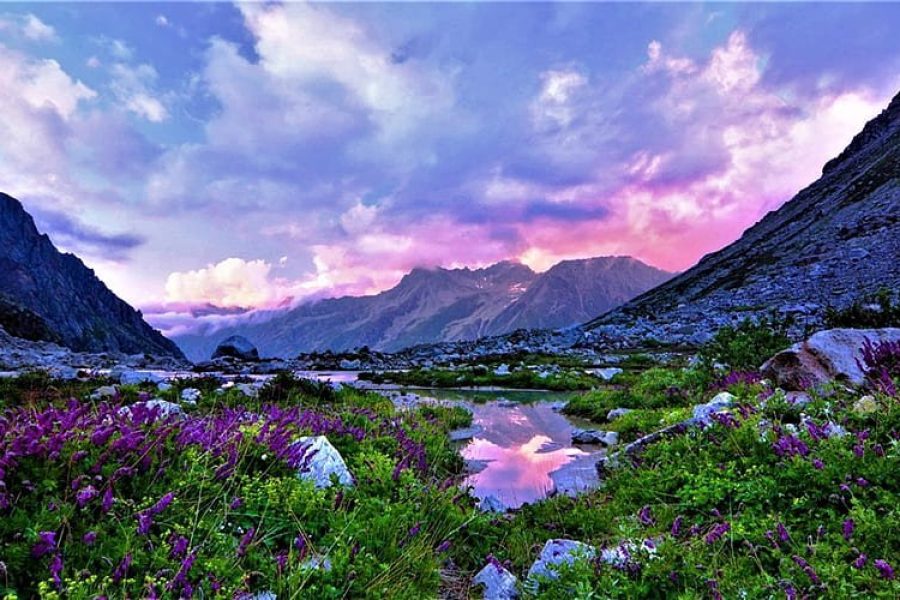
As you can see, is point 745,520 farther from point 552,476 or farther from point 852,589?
point 552,476

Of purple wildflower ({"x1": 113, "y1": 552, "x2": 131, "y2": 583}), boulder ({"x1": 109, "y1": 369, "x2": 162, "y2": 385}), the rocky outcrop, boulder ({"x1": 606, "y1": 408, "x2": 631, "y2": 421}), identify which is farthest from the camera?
the rocky outcrop

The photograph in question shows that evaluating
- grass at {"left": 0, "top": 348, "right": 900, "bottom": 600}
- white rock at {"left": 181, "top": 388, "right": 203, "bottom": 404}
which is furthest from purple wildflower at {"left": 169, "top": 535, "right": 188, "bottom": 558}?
white rock at {"left": 181, "top": 388, "right": 203, "bottom": 404}

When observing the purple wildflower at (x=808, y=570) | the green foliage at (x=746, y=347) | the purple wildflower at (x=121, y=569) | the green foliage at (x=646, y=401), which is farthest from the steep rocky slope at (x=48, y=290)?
the purple wildflower at (x=808, y=570)

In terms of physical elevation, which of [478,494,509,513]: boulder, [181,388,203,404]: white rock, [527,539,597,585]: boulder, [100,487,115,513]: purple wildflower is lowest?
[478,494,509,513]: boulder

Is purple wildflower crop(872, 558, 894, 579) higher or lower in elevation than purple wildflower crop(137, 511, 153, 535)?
lower

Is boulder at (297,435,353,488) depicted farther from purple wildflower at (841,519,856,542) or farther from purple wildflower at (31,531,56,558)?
purple wildflower at (841,519,856,542)

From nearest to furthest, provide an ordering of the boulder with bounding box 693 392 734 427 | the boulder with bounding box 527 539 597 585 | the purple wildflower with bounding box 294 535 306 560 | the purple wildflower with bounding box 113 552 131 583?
the purple wildflower with bounding box 113 552 131 583 < the purple wildflower with bounding box 294 535 306 560 < the boulder with bounding box 527 539 597 585 < the boulder with bounding box 693 392 734 427

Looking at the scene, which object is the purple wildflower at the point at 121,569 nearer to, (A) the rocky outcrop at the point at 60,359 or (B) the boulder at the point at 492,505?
(B) the boulder at the point at 492,505

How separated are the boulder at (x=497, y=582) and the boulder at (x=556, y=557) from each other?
0.18m

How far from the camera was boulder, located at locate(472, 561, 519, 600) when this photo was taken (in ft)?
14.1

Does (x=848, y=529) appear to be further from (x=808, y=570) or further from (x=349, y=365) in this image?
(x=349, y=365)

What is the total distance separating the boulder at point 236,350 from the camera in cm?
5742

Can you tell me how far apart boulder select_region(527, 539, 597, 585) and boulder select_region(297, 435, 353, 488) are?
2.30m

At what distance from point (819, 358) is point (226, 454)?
11.7m
